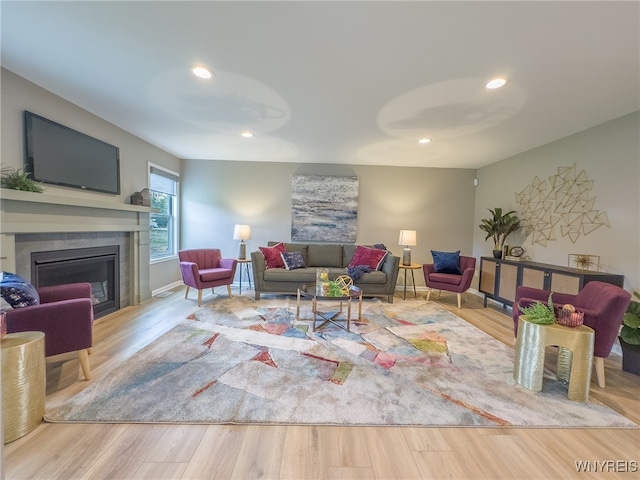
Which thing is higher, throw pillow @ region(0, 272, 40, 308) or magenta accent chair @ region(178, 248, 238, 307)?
throw pillow @ region(0, 272, 40, 308)

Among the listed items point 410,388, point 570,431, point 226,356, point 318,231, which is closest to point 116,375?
point 226,356

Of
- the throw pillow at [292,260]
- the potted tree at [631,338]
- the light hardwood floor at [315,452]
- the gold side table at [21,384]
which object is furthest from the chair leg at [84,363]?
the potted tree at [631,338]

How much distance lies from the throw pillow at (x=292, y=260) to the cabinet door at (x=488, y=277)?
2988 millimetres

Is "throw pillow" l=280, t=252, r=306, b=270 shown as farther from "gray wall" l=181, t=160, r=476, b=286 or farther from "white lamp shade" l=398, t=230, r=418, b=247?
"white lamp shade" l=398, t=230, r=418, b=247

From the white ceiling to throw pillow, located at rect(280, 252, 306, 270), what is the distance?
2034 millimetres

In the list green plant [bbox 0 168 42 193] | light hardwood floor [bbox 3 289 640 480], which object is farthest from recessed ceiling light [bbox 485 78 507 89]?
green plant [bbox 0 168 42 193]

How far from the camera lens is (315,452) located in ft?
4.52

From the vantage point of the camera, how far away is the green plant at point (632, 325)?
2.15 meters

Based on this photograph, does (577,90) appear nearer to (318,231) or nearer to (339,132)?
(339,132)

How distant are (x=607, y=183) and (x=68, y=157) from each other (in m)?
5.91

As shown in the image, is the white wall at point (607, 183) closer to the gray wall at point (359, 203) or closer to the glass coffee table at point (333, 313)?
the gray wall at point (359, 203)

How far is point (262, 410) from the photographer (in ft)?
5.46

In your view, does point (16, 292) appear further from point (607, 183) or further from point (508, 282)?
point (607, 183)

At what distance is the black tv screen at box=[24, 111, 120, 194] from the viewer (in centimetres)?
239
